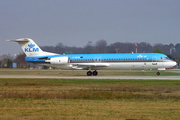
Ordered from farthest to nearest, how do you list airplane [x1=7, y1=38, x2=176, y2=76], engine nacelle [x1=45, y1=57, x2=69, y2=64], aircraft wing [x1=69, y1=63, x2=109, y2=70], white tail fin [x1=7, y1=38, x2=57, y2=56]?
white tail fin [x1=7, y1=38, x2=57, y2=56] → engine nacelle [x1=45, y1=57, x2=69, y2=64] → aircraft wing [x1=69, y1=63, x2=109, y2=70] → airplane [x1=7, y1=38, x2=176, y2=76]

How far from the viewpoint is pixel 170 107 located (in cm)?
1183

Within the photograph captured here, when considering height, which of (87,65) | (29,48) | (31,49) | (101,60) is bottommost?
(87,65)

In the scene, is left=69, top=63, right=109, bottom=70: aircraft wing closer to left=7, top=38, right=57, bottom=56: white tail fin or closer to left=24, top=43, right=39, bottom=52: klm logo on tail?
left=7, top=38, right=57, bottom=56: white tail fin

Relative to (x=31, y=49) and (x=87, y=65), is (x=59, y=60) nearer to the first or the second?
(x=87, y=65)

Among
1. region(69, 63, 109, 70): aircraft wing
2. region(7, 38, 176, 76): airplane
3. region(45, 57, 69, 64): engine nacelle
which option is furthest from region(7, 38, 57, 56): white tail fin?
region(69, 63, 109, 70): aircraft wing

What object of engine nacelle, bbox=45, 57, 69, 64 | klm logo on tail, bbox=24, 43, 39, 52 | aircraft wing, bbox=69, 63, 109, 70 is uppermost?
klm logo on tail, bbox=24, 43, 39, 52

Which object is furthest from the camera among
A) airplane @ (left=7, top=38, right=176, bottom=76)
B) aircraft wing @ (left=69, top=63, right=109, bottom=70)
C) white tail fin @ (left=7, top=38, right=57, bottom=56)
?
white tail fin @ (left=7, top=38, right=57, bottom=56)

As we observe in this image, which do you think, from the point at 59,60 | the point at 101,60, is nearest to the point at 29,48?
the point at 59,60

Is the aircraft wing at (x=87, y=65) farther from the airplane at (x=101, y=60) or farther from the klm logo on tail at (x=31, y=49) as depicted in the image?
the klm logo on tail at (x=31, y=49)

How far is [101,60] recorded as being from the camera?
39500mm

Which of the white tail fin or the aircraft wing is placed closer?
the aircraft wing

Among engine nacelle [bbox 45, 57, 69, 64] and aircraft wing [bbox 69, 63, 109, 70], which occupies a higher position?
engine nacelle [bbox 45, 57, 69, 64]

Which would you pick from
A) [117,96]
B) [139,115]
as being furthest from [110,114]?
[117,96]

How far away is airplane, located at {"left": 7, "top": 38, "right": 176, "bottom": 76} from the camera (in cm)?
3869
